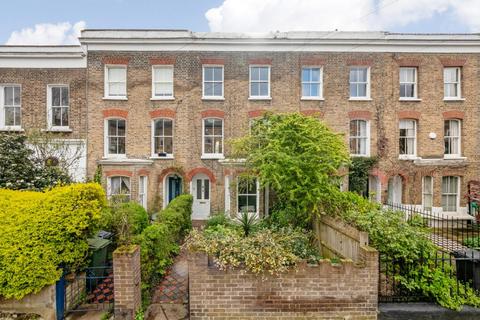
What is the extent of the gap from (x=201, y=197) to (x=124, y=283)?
33.1 ft

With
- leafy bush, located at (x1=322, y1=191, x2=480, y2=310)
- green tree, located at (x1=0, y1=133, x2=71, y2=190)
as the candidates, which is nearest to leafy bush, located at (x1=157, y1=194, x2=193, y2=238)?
green tree, located at (x1=0, y1=133, x2=71, y2=190)

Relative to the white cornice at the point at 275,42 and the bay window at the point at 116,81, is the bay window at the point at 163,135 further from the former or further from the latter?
the white cornice at the point at 275,42

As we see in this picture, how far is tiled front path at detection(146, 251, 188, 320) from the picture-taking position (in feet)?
18.6

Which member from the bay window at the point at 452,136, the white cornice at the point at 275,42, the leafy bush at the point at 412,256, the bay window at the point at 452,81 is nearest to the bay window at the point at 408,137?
the bay window at the point at 452,136

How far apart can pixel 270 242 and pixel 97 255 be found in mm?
4676

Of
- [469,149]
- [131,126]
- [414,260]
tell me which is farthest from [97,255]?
[469,149]

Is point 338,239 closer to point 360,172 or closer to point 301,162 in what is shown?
point 301,162

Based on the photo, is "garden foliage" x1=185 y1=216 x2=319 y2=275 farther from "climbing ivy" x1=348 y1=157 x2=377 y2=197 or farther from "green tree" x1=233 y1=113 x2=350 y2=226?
"climbing ivy" x1=348 y1=157 x2=377 y2=197

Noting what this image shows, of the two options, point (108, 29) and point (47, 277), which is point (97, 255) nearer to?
point (47, 277)

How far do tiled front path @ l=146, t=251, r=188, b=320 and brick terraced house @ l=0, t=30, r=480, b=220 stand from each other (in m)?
7.06

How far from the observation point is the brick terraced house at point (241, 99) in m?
14.8

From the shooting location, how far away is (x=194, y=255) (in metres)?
5.45

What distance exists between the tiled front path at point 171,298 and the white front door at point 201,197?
7.03m

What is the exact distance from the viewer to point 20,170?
9.44 m
